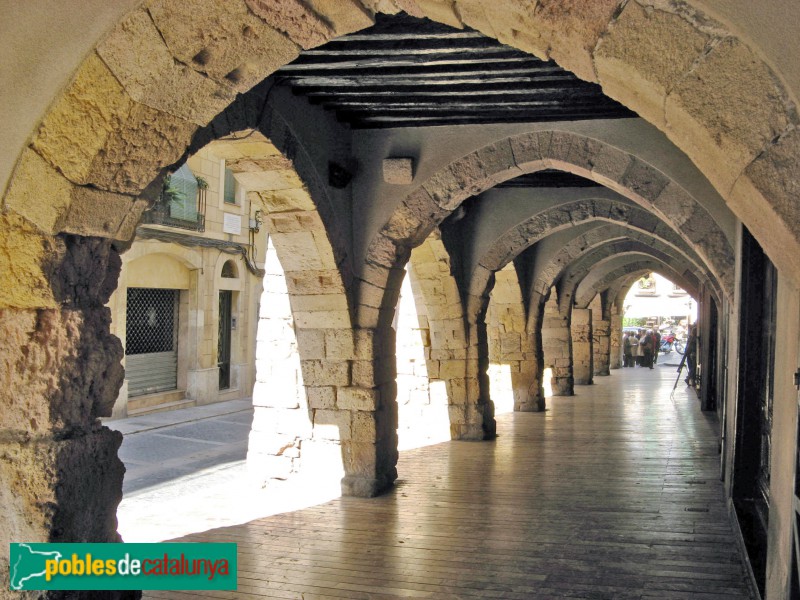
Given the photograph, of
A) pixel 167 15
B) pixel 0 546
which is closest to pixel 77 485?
pixel 0 546

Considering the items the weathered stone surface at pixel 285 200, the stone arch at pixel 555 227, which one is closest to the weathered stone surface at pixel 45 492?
the weathered stone surface at pixel 285 200

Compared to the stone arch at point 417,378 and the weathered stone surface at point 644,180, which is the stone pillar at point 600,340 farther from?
the weathered stone surface at point 644,180

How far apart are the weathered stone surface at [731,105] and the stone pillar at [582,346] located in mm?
12405

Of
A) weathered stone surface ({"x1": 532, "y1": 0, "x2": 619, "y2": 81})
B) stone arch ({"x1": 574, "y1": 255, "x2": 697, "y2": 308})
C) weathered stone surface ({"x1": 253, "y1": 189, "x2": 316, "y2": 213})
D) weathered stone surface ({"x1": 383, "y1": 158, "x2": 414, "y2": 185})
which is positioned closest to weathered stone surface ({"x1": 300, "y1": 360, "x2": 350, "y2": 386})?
weathered stone surface ({"x1": 253, "y1": 189, "x2": 316, "y2": 213})

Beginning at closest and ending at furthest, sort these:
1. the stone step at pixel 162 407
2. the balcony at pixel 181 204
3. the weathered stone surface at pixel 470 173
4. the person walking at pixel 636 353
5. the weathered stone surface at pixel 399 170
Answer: the weathered stone surface at pixel 470 173 < the weathered stone surface at pixel 399 170 < the stone step at pixel 162 407 < the balcony at pixel 181 204 < the person walking at pixel 636 353

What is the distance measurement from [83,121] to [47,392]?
98 centimetres

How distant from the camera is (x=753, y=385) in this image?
4039 millimetres

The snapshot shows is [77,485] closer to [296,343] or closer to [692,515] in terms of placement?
[296,343]

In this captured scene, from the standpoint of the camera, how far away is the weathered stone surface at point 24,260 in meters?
2.66

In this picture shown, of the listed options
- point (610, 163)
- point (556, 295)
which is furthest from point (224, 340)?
point (610, 163)

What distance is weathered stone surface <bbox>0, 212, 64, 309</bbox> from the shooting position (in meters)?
2.66

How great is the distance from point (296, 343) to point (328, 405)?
0.60 metres

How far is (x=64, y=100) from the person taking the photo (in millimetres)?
2562

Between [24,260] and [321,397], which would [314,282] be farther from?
[24,260]
